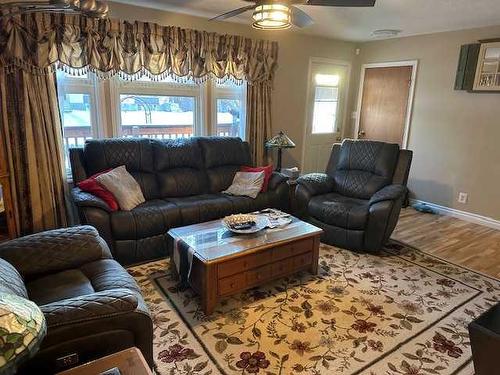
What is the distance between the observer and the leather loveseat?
294 centimetres

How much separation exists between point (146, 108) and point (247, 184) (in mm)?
1497

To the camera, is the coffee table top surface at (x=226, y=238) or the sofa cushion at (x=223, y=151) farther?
the sofa cushion at (x=223, y=151)

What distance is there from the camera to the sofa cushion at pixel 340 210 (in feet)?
11.0

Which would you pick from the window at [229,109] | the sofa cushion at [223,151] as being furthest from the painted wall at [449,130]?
the sofa cushion at [223,151]

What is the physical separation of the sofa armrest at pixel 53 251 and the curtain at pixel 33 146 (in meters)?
1.36

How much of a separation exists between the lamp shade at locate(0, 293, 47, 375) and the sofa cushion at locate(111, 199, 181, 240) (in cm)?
206

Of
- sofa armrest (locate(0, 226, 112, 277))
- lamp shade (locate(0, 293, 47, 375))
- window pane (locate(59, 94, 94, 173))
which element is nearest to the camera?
lamp shade (locate(0, 293, 47, 375))

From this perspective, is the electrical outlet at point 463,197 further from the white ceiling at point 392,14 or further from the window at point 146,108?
the window at point 146,108

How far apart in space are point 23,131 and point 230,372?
2.75 meters

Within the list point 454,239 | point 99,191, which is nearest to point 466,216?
point 454,239

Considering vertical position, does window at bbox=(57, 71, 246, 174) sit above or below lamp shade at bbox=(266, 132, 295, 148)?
above

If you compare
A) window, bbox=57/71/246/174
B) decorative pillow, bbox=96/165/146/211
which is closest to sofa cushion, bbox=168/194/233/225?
decorative pillow, bbox=96/165/146/211

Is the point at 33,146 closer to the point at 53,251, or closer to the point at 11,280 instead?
the point at 53,251

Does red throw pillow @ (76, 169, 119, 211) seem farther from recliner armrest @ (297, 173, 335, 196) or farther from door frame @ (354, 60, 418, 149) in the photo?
door frame @ (354, 60, 418, 149)
